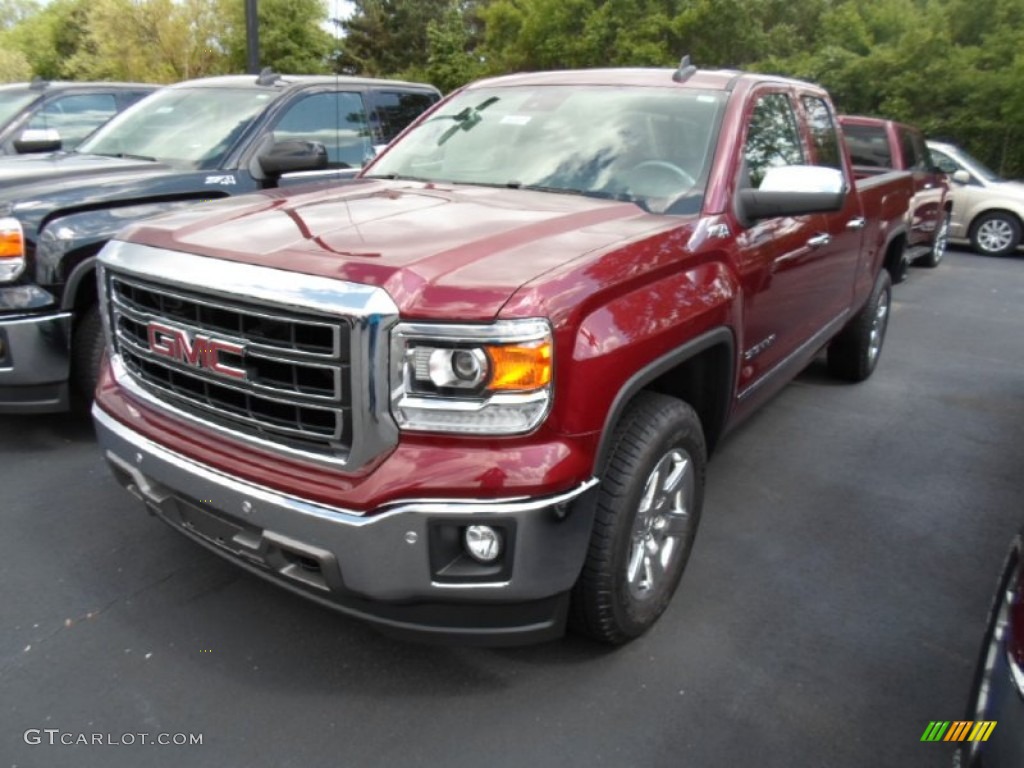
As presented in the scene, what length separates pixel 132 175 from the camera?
472 centimetres

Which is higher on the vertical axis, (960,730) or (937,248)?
(960,730)

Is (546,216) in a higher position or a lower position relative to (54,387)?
higher

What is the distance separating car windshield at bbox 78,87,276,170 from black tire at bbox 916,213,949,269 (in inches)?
342

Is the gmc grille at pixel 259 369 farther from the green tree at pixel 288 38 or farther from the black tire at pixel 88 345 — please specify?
the green tree at pixel 288 38

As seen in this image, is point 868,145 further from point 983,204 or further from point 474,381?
point 474,381

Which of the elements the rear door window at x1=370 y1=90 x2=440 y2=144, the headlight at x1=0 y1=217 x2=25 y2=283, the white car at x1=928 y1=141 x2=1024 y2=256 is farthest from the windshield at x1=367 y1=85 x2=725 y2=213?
the white car at x1=928 y1=141 x2=1024 y2=256

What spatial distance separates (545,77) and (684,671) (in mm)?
2768

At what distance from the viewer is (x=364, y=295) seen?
7.22 feet

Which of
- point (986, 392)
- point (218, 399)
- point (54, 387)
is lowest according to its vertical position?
point (986, 392)

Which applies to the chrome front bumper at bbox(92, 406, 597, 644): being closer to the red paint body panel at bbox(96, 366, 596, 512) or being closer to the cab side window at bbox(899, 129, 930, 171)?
the red paint body panel at bbox(96, 366, 596, 512)

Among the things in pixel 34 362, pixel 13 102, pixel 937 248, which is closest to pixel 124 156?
pixel 34 362

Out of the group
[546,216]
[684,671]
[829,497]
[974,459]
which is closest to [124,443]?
[546,216]

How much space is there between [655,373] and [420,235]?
2.75ft

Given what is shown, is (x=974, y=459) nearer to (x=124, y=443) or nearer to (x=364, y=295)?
(x=364, y=295)
